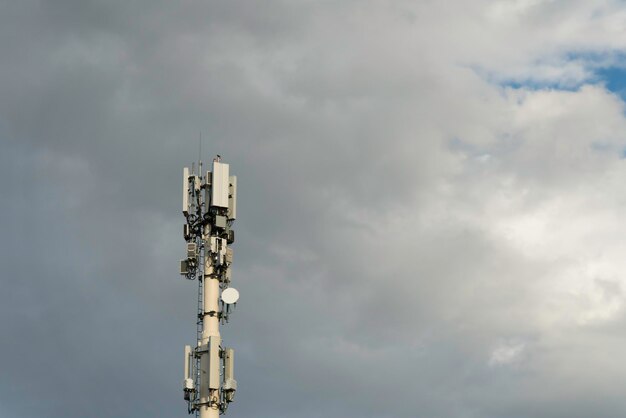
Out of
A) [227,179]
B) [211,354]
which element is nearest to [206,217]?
[227,179]

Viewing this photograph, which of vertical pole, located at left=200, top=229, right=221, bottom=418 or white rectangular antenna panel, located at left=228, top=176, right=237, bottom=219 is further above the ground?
A: white rectangular antenna panel, located at left=228, top=176, right=237, bottom=219

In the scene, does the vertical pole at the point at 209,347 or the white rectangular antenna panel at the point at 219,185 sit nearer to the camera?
the vertical pole at the point at 209,347

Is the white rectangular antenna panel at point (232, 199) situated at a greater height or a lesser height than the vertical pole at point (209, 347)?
greater

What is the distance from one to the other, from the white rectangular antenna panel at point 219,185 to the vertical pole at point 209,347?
10.5 feet

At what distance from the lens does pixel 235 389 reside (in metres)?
84.7

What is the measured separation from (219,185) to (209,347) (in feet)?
38.0

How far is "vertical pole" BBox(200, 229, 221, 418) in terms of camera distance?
8425 cm

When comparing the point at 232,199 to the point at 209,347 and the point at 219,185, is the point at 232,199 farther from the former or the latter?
the point at 209,347

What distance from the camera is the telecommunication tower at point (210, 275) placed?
277ft

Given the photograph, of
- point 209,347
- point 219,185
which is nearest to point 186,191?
point 219,185

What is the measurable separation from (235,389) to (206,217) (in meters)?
12.4

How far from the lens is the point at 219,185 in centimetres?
8925

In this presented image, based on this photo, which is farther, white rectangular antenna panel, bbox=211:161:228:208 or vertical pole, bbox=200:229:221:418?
white rectangular antenna panel, bbox=211:161:228:208

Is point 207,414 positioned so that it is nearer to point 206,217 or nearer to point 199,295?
point 199,295
